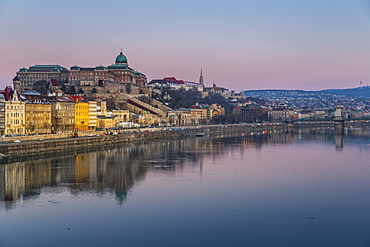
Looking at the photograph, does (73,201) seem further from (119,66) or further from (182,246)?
(119,66)

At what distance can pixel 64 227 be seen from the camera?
1130 cm

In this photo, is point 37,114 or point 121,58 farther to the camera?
point 121,58

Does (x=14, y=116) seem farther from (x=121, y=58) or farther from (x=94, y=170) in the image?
(x=121, y=58)

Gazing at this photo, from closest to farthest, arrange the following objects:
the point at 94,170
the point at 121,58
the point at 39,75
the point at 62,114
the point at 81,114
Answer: the point at 94,170
the point at 62,114
the point at 81,114
the point at 39,75
the point at 121,58

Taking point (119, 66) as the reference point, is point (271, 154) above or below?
below

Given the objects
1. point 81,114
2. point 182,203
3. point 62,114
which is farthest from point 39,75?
point 182,203

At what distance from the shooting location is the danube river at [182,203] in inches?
423

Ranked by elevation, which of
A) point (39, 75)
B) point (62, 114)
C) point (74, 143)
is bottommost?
point (74, 143)

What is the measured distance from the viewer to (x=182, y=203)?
13664 millimetres

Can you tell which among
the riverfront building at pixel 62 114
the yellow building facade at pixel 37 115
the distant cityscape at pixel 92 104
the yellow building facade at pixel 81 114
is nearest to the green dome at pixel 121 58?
the distant cityscape at pixel 92 104

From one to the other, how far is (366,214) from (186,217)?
15.8 feet

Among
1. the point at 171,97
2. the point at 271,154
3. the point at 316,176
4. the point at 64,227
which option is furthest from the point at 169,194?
the point at 171,97

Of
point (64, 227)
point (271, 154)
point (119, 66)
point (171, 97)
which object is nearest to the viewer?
point (64, 227)

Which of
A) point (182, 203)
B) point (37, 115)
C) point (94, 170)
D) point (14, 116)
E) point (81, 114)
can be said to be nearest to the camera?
point (182, 203)
